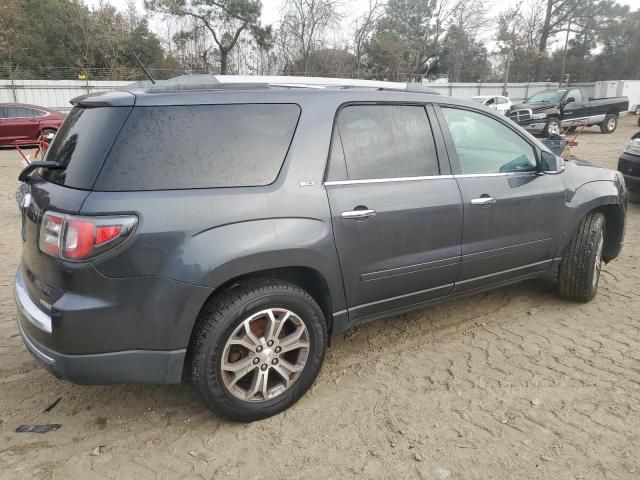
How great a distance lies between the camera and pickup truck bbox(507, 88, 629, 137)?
56.7ft

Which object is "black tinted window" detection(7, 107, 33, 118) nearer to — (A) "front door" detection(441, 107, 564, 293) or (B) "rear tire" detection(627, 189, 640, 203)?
(A) "front door" detection(441, 107, 564, 293)

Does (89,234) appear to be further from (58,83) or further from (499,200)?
(58,83)

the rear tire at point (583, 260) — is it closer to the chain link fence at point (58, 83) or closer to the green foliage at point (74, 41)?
the chain link fence at point (58, 83)

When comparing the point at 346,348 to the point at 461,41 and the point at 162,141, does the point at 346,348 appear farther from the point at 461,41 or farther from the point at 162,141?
the point at 461,41

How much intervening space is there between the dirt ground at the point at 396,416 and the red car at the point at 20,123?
45.6 feet

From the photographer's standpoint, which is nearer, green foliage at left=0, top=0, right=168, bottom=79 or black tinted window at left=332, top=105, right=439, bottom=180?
black tinted window at left=332, top=105, right=439, bottom=180

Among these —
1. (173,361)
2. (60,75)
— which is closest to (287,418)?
(173,361)

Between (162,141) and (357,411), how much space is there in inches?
69.7

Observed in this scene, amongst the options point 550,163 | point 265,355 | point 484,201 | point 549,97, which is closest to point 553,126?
point 549,97

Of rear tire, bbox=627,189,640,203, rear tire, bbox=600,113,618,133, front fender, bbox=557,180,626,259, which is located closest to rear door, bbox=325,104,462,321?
front fender, bbox=557,180,626,259

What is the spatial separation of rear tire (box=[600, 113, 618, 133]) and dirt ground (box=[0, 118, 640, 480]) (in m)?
19.2

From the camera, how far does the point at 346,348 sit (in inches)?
137

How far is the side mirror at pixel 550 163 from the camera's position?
11.9 ft

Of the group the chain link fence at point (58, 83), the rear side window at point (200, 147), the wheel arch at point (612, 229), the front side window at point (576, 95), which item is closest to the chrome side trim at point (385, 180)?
the rear side window at point (200, 147)
